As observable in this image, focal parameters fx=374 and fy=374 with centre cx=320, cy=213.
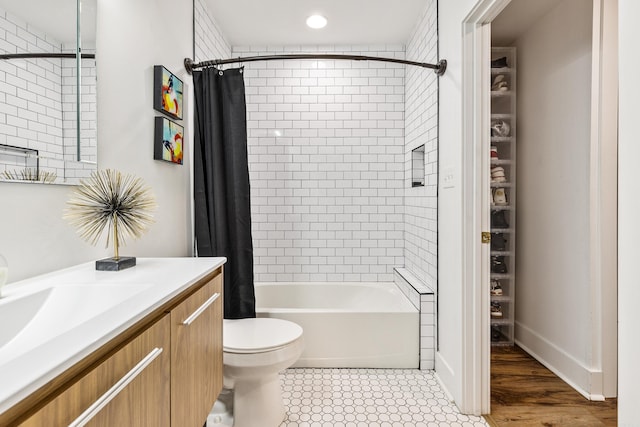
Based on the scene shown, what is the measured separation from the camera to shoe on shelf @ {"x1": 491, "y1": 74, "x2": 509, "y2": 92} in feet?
9.42

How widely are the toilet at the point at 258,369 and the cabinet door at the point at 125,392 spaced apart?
29.8 inches

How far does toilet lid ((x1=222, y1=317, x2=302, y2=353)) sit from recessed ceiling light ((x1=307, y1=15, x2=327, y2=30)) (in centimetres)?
221

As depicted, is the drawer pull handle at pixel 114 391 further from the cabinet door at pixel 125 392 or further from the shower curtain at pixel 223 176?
the shower curtain at pixel 223 176

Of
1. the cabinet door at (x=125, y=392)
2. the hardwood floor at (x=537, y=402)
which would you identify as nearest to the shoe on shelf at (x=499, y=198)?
the hardwood floor at (x=537, y=402)

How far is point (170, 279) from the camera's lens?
3.81ft

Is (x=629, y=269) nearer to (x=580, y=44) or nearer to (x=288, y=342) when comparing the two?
(x=288, y=342)

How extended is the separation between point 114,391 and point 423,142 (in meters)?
2.47

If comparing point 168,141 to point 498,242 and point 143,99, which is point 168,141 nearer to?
point 143,99

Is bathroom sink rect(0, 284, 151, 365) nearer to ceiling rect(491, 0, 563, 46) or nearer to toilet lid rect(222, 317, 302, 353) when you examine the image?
toilet lid rect(222, 317, 302, 353)

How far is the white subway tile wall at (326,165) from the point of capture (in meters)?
3.30

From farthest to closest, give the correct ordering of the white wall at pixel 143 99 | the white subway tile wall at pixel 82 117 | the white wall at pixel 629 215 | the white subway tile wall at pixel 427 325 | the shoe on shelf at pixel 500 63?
the shoe on shelf at pixel 500 63 → the white subway tile wall at pixel 427 325 → the white wall at pixel 143 99 → the white subway tile wall at pixel 82 117 → the white wall at pixel 629 215

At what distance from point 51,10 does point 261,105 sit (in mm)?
2081

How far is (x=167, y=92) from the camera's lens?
196 cm

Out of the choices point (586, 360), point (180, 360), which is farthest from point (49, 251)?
point (586, 360)
